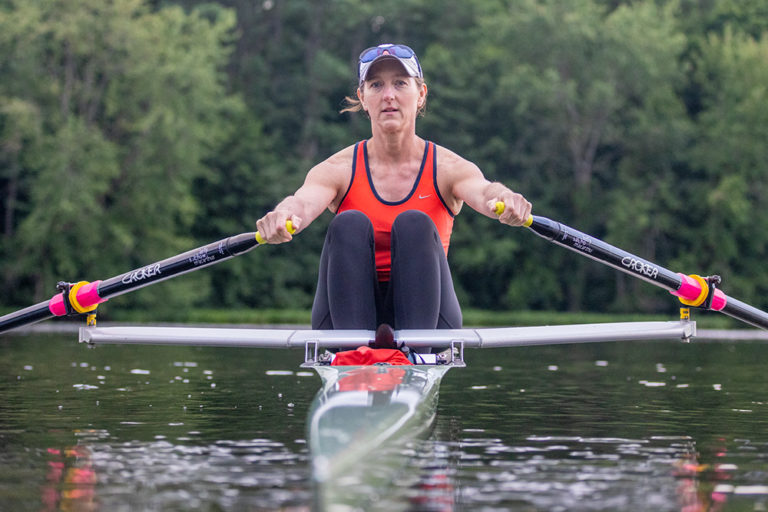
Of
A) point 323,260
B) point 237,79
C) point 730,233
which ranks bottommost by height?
point 323,260

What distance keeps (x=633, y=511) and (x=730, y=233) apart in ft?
117

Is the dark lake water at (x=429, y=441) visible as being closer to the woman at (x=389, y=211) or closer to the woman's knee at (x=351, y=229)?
the woman at (x=389, y=211)

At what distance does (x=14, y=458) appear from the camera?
548 cm

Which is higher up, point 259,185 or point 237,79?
point 237,79

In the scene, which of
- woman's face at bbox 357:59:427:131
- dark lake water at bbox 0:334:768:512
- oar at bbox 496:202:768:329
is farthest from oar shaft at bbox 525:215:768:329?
woman's face at bbox 357:59:427:131

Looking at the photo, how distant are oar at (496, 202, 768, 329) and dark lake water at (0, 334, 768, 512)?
724 millimetres

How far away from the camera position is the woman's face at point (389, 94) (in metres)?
7.19

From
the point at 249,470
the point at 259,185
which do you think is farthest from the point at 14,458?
the point at 259,185

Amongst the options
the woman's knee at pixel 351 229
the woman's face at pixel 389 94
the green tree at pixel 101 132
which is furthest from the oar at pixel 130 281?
the green tree at pixel 101 132

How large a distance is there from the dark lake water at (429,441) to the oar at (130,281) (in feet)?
2.11

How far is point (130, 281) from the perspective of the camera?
734 cm

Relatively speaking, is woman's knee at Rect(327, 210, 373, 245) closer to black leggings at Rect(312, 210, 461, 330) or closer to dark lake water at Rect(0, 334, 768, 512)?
black leggings at Rect(312, 210, 461, 330)

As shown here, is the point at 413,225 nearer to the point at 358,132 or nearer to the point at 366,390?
the point at 366,390

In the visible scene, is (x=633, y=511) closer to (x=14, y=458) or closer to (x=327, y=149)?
(x=14, y=458)
